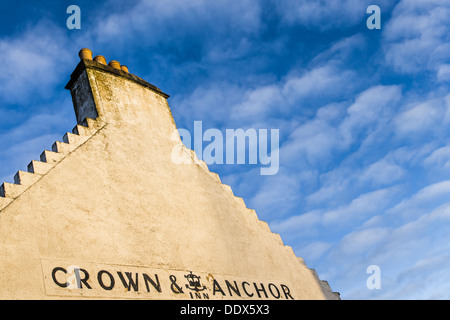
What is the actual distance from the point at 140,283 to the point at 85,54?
6649 mm

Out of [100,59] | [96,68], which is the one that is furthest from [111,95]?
[100,59]

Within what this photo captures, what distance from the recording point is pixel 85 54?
11.9 metres

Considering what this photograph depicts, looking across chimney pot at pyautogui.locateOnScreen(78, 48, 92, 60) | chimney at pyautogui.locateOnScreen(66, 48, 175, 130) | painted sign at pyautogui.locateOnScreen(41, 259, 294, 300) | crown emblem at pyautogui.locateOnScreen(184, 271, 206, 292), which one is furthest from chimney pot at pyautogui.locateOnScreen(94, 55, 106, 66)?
crown emblem at pyautogui.locateOnScreen(184, 271, 206, 292)

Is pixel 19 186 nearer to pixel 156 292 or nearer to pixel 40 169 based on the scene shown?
pixel 40 169

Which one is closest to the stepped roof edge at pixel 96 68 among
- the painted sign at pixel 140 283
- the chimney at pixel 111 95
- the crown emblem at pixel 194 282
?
the chimney at pixel 111 95

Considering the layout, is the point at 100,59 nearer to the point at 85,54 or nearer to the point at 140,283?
the point at 85,54

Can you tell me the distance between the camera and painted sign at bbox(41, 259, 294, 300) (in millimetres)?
7395

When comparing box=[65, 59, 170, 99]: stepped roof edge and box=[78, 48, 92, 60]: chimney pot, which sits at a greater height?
box=[78, 48, 92, 60]: chimney pot

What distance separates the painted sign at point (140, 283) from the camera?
24.3 feet

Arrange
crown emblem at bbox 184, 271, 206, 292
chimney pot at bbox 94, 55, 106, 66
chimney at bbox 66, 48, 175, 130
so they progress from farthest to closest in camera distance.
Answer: chimney pot at bbox 94, 55, 106, 66, chimney at bbox 66, 48, 175, 130, crown emblem at bbox 184, 271, 206, 292

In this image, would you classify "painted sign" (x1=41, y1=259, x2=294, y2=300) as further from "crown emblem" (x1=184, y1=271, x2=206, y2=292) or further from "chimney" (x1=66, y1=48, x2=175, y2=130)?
"chimney" (x1=66, y1=48, x2=175, y2=130)

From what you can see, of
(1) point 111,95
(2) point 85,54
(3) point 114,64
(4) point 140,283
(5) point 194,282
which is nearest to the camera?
(4) point 140,283

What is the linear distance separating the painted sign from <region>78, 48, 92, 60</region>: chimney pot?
20.4ft
